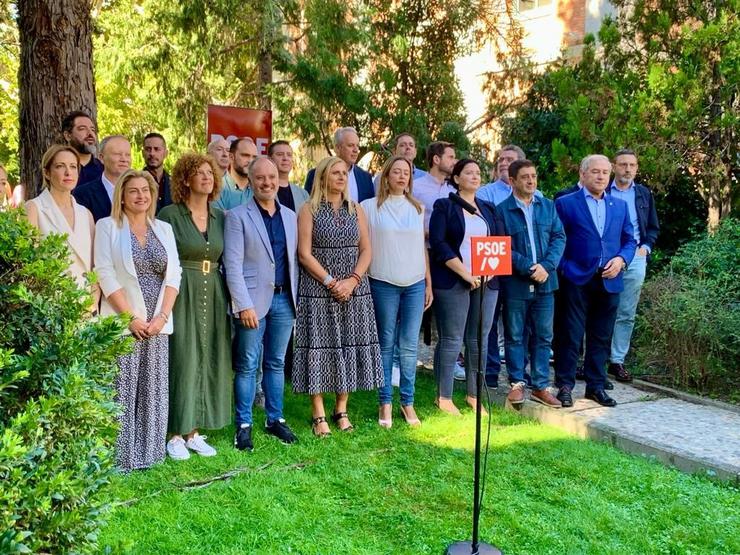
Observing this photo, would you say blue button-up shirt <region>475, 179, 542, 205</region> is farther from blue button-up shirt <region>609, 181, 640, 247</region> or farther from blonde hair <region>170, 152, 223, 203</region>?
blonde hair <region>170, 152, 223, 203</region>

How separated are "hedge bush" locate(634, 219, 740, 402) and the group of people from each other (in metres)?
1.20

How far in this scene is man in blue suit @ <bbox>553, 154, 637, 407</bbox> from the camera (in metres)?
6.20

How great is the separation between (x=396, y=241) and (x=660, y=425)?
8.62 feet

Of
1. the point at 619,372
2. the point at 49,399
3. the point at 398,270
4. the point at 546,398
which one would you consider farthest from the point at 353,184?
the point at 49,399

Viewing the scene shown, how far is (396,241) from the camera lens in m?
5.76

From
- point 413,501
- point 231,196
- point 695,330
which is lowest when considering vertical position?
point 413,501

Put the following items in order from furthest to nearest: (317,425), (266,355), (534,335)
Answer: (534,335), (317,425), (266,355)

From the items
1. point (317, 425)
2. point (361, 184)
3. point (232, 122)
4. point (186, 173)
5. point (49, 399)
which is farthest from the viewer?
point (232, 122)

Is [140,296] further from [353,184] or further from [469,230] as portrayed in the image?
[353,184]

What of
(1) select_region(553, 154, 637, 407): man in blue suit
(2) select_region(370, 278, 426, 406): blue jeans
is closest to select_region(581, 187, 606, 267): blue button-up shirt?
(1) select_region(553, 154, 637, 407): man in blue suit

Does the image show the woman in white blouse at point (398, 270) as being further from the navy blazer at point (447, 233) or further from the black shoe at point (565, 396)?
the black shoe at point (565, 396)

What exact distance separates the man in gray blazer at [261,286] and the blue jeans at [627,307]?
3.47 m

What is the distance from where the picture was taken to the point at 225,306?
5.26 meters

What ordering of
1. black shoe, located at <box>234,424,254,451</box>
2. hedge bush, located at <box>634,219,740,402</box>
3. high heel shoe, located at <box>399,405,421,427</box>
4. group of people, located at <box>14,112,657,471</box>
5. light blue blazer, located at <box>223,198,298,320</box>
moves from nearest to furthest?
group of people, located at <box>14,112,657,471</box>
light blue blazer, located at <box>223,198,298,320</box>
black shoe, located at <box>234,424,254,451</box>
high heel shoe, located at <box>399,405,421,427</box>
hedge bush, located at <box>634,219,740,402</box>
